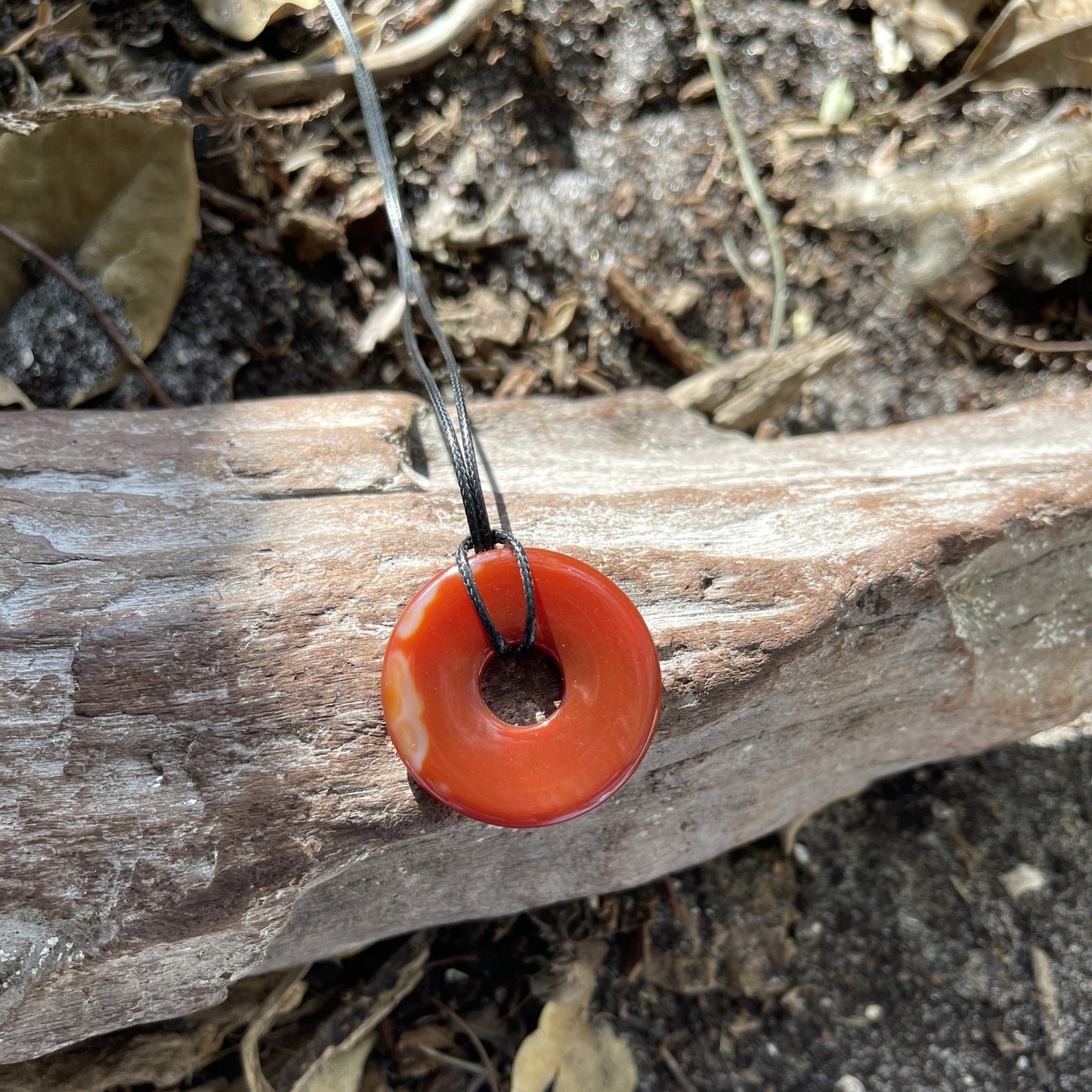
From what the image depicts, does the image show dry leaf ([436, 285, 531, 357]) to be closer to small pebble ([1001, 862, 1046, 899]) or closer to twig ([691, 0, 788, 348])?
twig ([691, 0, 788, 348])

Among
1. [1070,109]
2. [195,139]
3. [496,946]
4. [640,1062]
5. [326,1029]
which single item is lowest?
[640,1062]

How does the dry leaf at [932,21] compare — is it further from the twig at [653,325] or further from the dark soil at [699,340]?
the twig at [653,325]

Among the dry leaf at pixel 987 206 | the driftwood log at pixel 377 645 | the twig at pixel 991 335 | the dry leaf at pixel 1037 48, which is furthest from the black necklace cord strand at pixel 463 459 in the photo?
the dry leaf at pixel 1037 48

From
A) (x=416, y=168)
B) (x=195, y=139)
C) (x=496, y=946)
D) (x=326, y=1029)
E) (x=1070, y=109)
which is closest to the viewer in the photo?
(x=326, y=1029)

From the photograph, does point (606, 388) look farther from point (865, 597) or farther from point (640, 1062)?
point (640, 1062)

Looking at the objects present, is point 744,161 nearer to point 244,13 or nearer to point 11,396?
point 244,13

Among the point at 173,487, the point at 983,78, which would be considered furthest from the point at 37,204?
the point at 983,78
